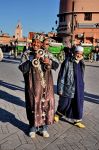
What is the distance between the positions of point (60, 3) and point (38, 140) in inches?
2190

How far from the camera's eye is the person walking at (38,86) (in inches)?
225

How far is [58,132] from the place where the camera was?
6250 millimetres

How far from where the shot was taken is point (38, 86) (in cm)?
571

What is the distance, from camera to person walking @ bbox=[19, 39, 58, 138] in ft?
18.7

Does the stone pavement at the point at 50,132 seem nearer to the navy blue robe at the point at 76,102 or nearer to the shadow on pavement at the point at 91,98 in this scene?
the navy blue robe at the point at 76,102

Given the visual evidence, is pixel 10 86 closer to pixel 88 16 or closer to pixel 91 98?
pixel 91 98

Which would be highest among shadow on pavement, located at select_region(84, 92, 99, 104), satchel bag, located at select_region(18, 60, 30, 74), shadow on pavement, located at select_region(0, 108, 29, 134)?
satchel bag, located at select_region(18, 60, 30, 74)

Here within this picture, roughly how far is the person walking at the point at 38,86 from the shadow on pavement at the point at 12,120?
559 millimetres

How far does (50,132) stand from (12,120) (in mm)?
1082

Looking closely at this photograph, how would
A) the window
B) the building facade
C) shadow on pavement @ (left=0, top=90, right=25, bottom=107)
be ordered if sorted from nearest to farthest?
shadow on pavement @ (left=0, top=90, right=25, bottom=107) < the building facade < the window

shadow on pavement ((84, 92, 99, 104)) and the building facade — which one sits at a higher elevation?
the building facade

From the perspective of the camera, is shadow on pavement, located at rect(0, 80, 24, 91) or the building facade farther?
the building facade

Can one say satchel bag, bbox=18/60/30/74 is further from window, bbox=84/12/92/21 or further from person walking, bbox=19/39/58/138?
window, bbox=84/12/92/21

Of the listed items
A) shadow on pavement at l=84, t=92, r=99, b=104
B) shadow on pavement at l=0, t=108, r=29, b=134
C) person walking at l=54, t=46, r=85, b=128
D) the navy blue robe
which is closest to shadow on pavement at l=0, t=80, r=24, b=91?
shadow on pavement at l=84, t=92, r=99, b=104
